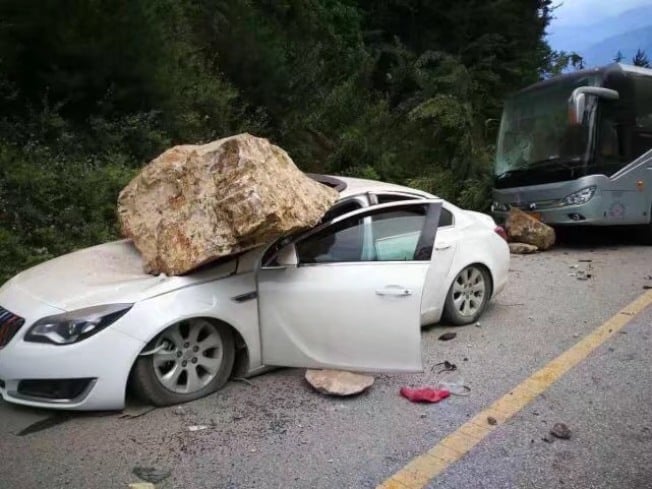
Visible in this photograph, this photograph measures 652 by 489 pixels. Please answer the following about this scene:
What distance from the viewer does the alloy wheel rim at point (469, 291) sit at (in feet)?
17.5

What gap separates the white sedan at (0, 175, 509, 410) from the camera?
348 cm

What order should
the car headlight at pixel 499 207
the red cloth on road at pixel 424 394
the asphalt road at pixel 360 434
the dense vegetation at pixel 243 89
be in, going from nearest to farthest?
the asphalt road at pixel 360 434
the red cloth on road at pixel 424 394
the dense vegetation at pixel 243 89
the car headlight at pixel 499 207

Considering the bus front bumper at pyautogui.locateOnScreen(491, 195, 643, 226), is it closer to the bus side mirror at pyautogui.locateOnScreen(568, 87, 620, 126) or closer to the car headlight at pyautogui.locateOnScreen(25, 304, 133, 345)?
the bus side mirror at pyautogui.locateOnScreen(568, 87, 620, 126)

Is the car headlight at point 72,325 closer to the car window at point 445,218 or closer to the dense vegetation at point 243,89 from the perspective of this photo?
the car window at point 445,218

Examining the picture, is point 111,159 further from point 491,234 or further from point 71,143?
point 491,234

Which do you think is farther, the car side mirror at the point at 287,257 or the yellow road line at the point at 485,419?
the car side mirror at the point at 287,257

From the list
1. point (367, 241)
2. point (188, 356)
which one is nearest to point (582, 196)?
point (367, 241)

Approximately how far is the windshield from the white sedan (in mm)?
5017

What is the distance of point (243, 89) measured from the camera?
11.5 m

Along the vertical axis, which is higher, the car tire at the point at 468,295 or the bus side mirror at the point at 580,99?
the bus side mirror at the point at 580,99

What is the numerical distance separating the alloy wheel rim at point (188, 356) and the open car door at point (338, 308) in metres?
0.35

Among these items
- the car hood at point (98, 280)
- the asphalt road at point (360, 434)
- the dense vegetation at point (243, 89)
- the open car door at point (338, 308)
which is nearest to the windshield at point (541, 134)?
the dense vegetation at point (243, 89)

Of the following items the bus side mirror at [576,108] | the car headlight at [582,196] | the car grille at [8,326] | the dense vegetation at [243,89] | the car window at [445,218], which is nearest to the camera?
the car grille at [8,326]

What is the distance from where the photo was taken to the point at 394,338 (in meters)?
3.90
